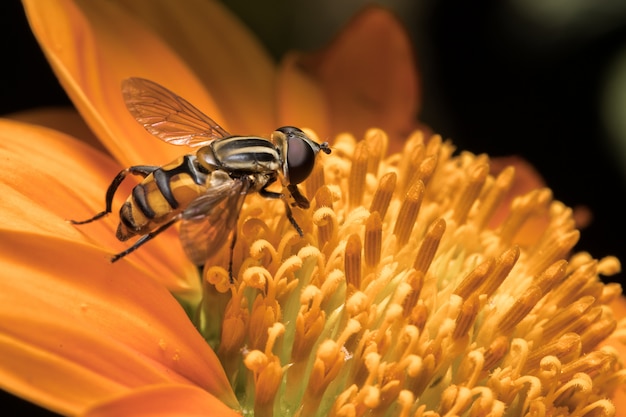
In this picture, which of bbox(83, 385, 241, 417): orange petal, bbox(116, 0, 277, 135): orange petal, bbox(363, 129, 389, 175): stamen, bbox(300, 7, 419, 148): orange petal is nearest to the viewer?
bbox(83, 385, 241, 417): orange petal

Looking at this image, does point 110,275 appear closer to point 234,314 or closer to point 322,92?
point 234,314

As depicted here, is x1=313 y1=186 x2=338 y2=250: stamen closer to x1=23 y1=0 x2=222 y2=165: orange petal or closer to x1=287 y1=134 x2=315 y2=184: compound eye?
x1=287 y1=134 x2=315 y2=184: compound eye

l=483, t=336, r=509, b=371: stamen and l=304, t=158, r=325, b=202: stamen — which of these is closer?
l=483, t=336, r=509, b=371: stamen

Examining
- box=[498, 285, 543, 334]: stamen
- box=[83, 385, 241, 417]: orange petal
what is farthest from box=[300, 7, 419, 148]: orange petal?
box=[83, 385, 241, 417]: orange petal

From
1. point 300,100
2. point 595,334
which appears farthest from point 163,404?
point 300,100

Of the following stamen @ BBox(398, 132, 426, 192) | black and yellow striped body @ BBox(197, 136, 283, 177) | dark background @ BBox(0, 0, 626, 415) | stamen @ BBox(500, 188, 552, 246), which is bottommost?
black and yellow striped body @ BBox(197, 136, 283, 177)

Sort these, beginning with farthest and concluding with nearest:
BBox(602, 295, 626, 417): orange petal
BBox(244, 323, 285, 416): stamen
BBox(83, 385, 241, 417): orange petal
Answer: BBox(602, 295, 626, 417): orange petal, BBox(244, 323, 285, 416): stamen, BBox(83, 385, 241, 417): orange petal

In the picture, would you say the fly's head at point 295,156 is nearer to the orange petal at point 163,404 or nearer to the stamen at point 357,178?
the stamen at point 357,178

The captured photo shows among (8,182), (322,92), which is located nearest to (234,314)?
(8,182)
